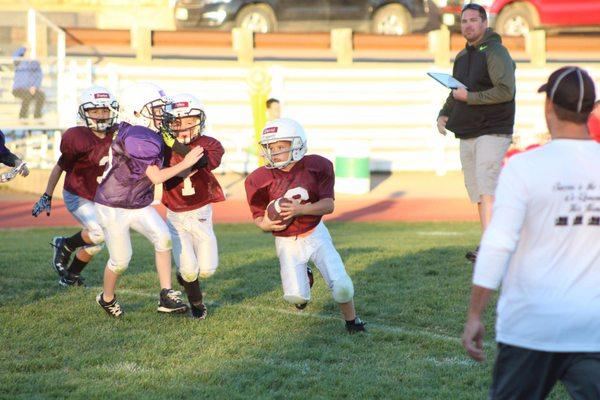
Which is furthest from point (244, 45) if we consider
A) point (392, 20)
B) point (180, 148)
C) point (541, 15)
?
point (180, 148)

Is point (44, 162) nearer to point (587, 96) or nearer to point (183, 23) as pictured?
point (183, 23)

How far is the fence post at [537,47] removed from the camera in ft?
72.4

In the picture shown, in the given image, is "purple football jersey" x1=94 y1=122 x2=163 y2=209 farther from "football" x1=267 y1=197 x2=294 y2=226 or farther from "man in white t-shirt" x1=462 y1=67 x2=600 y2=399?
"man in white t-shirt" x1=462 y1=67 x2=600 y2=399

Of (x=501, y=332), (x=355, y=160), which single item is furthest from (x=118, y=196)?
(x=355, y=160)

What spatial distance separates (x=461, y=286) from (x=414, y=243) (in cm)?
316

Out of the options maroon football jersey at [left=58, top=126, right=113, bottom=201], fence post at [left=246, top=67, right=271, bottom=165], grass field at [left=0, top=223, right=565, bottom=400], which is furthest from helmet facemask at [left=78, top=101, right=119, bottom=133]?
fence post at [left=246, top=67, right=271, bottom=165]

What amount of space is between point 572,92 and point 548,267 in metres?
0.62

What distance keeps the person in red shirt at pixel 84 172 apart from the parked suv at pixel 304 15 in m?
13.4

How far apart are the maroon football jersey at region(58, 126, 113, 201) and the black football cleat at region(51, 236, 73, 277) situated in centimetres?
47

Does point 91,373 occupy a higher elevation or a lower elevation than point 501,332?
lower

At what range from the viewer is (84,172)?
8.44 meters

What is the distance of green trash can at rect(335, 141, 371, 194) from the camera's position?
18.3m

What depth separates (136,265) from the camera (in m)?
9.79

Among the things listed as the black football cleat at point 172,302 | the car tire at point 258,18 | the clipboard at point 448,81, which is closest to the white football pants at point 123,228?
the black football cleat at point 172,302
